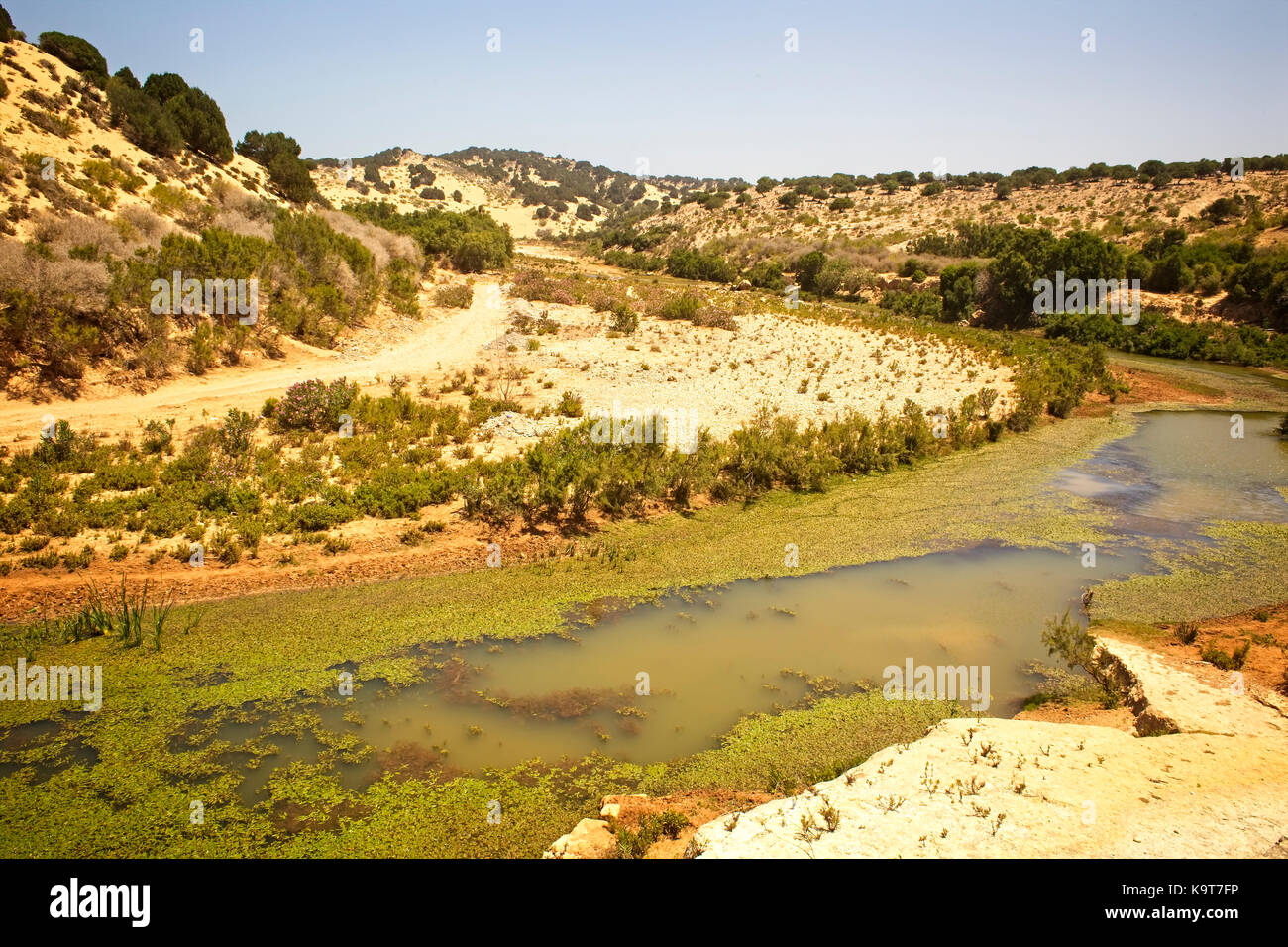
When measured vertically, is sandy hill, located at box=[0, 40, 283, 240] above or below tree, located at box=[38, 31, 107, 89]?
below

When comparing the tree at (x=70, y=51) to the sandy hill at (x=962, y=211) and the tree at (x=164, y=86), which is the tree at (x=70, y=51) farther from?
the sandy hill at (x=962, y=211)

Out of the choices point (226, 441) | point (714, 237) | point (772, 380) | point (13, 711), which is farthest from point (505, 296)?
point (714, 237)

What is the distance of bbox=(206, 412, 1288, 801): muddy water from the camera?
7.12 m

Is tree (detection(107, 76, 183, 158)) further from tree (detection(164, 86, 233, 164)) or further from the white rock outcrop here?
the white rock outcrop

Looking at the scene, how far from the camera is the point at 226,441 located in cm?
1258

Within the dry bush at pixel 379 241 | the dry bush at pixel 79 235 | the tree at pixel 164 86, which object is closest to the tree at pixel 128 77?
the tree at pixel 164 86

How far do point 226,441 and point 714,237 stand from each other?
57069 mm

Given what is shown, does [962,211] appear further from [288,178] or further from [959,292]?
[288,178]

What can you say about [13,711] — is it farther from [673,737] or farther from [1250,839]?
[1250,839]

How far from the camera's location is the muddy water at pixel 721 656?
7125mm

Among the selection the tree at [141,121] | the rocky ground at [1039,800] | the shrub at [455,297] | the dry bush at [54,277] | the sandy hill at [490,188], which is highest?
the sandy hill at [490,188]

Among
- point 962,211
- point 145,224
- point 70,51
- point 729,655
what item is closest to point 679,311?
point 145,224

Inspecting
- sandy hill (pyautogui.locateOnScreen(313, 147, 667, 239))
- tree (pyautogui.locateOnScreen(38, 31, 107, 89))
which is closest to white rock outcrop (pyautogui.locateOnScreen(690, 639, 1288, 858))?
tree (pyautogui.locateOnScreen(38, 31, 107, 89))

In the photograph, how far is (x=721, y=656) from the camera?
8.75 meters
